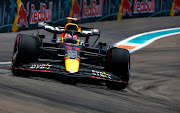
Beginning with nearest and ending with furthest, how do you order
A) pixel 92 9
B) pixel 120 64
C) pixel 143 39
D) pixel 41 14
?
pixel 120 64
pixel 143 39
pixel 41 14
pixel 92 9

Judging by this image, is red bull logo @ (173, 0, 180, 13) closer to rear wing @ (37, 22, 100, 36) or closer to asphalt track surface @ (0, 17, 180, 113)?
asphalt track surface @ (0, 17, 180, 113)

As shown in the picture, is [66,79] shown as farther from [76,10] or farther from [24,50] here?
[76,10]

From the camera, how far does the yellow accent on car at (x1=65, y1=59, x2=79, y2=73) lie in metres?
6.60

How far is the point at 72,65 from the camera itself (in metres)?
6.73

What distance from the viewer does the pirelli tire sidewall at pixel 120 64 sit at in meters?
7.04

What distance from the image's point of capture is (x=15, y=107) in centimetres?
391

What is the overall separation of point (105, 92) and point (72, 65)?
0.85m

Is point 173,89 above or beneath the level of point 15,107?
beneath

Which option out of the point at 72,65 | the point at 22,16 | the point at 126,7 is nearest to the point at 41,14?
the point at 22,16

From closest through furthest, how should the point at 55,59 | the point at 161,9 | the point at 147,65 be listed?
the point at 55,59 < the point at 147,65 < the point at 161,9

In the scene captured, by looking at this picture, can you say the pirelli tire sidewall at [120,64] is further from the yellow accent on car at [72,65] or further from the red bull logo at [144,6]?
the red bull logo at [144,6]

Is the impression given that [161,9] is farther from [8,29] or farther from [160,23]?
[8,29]

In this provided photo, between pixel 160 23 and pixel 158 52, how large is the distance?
8302mm

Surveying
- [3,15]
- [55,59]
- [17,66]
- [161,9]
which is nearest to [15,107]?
[17,66]
